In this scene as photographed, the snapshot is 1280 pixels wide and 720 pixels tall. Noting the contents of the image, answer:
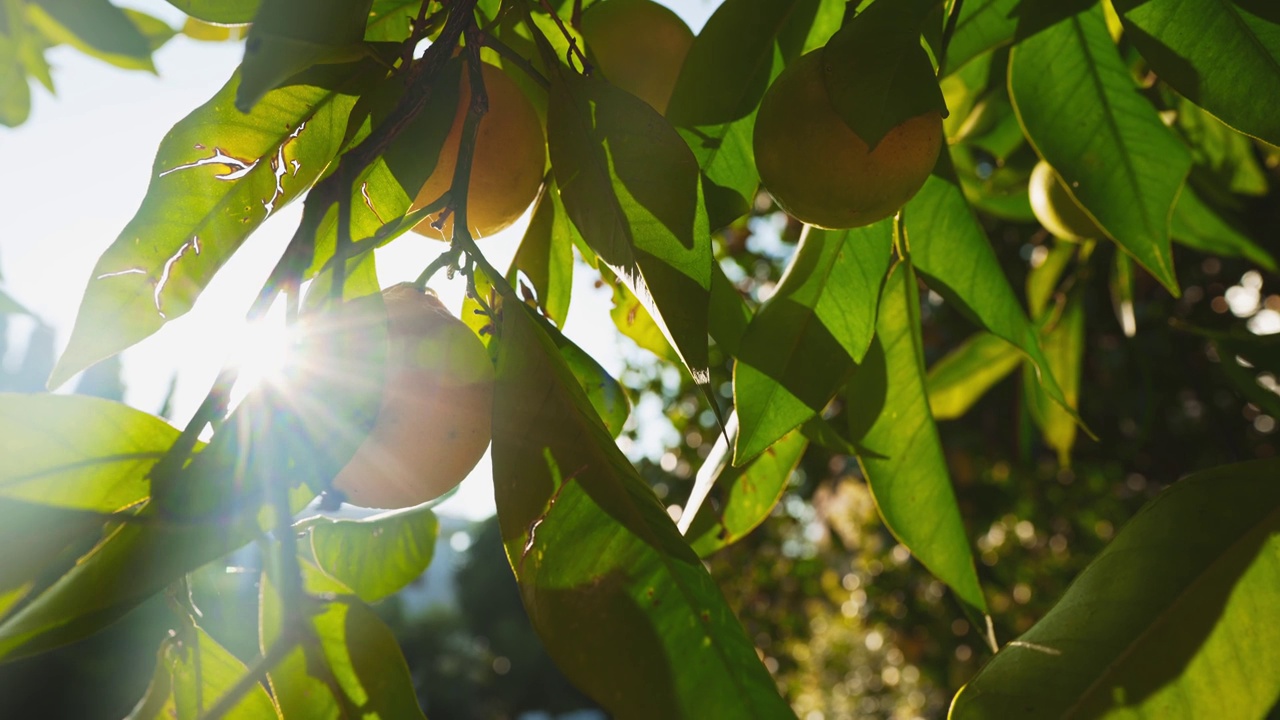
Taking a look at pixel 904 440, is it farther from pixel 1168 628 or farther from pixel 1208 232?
pixel 1208 232

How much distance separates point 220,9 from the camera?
58 cm

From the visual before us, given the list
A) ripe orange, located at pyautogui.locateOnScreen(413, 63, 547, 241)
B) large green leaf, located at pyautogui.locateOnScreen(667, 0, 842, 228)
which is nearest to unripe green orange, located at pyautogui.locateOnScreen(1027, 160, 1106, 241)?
large green leaf, located at pyautogui.locateOnScreen(667, 0, 842, 228)

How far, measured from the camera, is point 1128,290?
4.17 feet

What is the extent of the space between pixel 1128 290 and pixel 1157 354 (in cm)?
108

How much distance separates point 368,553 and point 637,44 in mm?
512

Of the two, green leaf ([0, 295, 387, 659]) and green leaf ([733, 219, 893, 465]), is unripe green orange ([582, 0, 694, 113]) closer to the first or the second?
green leaf ([733, 219, 893, 465])

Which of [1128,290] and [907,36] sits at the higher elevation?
[907,36]

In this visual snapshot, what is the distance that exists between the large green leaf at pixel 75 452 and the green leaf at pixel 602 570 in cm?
23

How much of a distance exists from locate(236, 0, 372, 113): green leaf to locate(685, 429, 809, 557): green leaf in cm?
53

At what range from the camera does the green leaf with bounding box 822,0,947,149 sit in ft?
1.74

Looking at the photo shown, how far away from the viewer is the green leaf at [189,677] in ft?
2.07

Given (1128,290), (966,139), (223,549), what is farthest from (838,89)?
(1128,290)

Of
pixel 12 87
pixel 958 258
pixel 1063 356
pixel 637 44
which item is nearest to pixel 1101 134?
pixel 958 258

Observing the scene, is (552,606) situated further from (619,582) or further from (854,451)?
(854,451)
